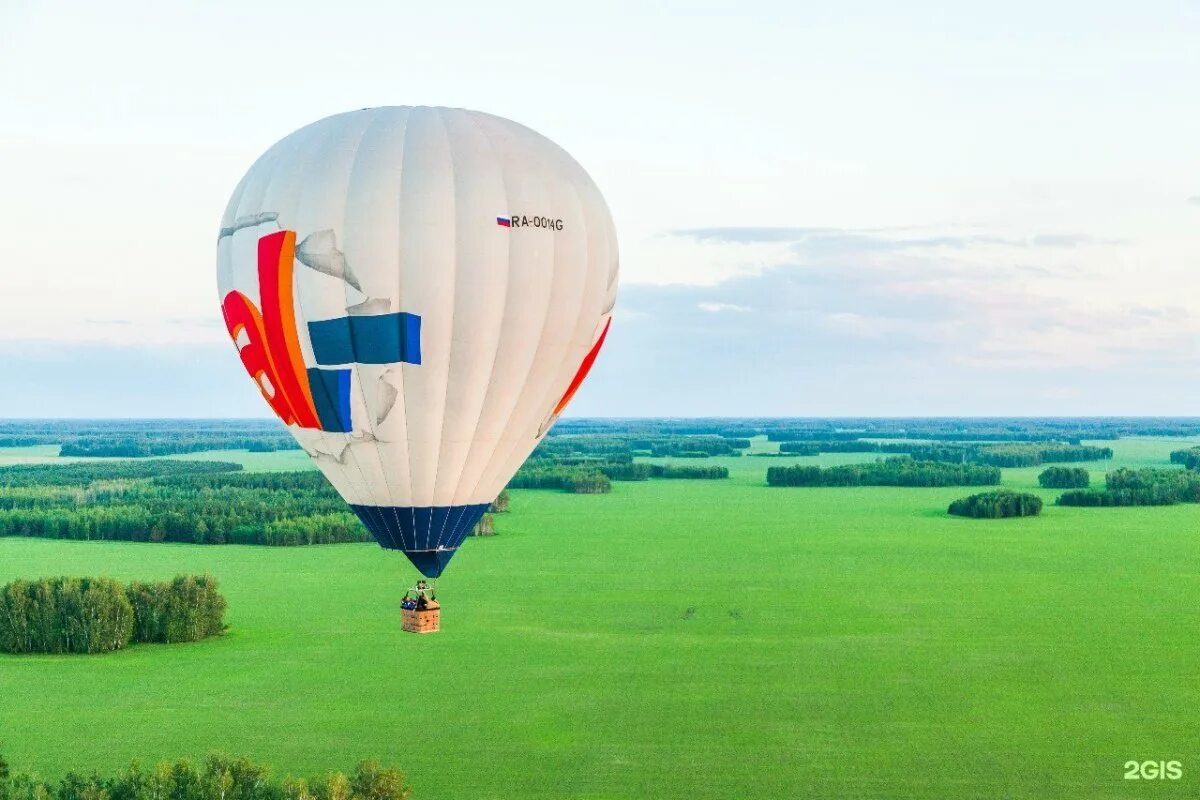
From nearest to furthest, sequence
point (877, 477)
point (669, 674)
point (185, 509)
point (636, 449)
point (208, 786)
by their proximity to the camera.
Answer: point (208, 786), point (669, 674), point (185, 509), point (877, 477), point (636, 449)

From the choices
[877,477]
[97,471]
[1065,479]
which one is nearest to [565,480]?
[877,477]

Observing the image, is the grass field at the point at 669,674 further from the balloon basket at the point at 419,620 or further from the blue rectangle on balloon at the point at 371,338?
the blue rectangle on balloon at the point at 371,338

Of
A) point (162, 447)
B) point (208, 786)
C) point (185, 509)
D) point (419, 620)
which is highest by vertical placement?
point (162, 447)

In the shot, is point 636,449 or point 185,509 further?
point 636,449

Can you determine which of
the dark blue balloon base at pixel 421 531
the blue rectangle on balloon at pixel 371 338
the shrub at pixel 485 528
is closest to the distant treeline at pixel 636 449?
the shrub at pixel 485 528

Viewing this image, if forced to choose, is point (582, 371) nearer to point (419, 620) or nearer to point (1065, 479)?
point (419, 620)

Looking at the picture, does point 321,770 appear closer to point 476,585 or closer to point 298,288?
point 298,288
